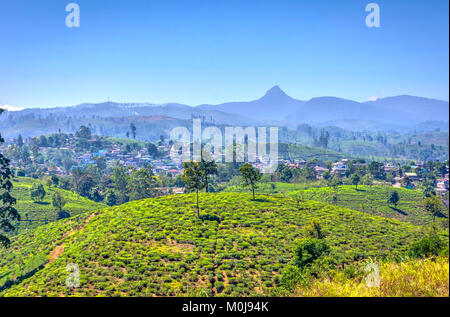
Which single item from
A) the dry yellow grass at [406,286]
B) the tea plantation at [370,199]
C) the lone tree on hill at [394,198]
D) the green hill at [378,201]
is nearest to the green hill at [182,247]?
the dry yellow grass at [406,286]

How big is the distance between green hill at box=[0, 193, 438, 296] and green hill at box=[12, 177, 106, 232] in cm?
1896

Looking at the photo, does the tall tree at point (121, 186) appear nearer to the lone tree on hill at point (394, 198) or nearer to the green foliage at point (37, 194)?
the green foliage at point (37, 194)

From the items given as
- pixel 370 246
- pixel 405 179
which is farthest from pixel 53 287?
pixel 405 179

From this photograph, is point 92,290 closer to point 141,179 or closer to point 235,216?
point 235,216

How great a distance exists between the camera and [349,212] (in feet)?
130

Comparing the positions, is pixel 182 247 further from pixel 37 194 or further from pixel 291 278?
pixel 37 194

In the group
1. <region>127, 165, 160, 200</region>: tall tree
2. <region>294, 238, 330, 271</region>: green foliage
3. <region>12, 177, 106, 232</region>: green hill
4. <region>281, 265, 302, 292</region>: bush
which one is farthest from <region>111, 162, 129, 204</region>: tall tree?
<region>281, 265, 302, 292</region>: bush

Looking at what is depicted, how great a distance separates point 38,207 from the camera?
5941 cm

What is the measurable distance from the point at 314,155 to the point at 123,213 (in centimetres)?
17364

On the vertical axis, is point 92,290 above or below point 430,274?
below

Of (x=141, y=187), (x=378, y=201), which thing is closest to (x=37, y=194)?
(x=141, y=187)

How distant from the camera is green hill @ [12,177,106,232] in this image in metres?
52.9
